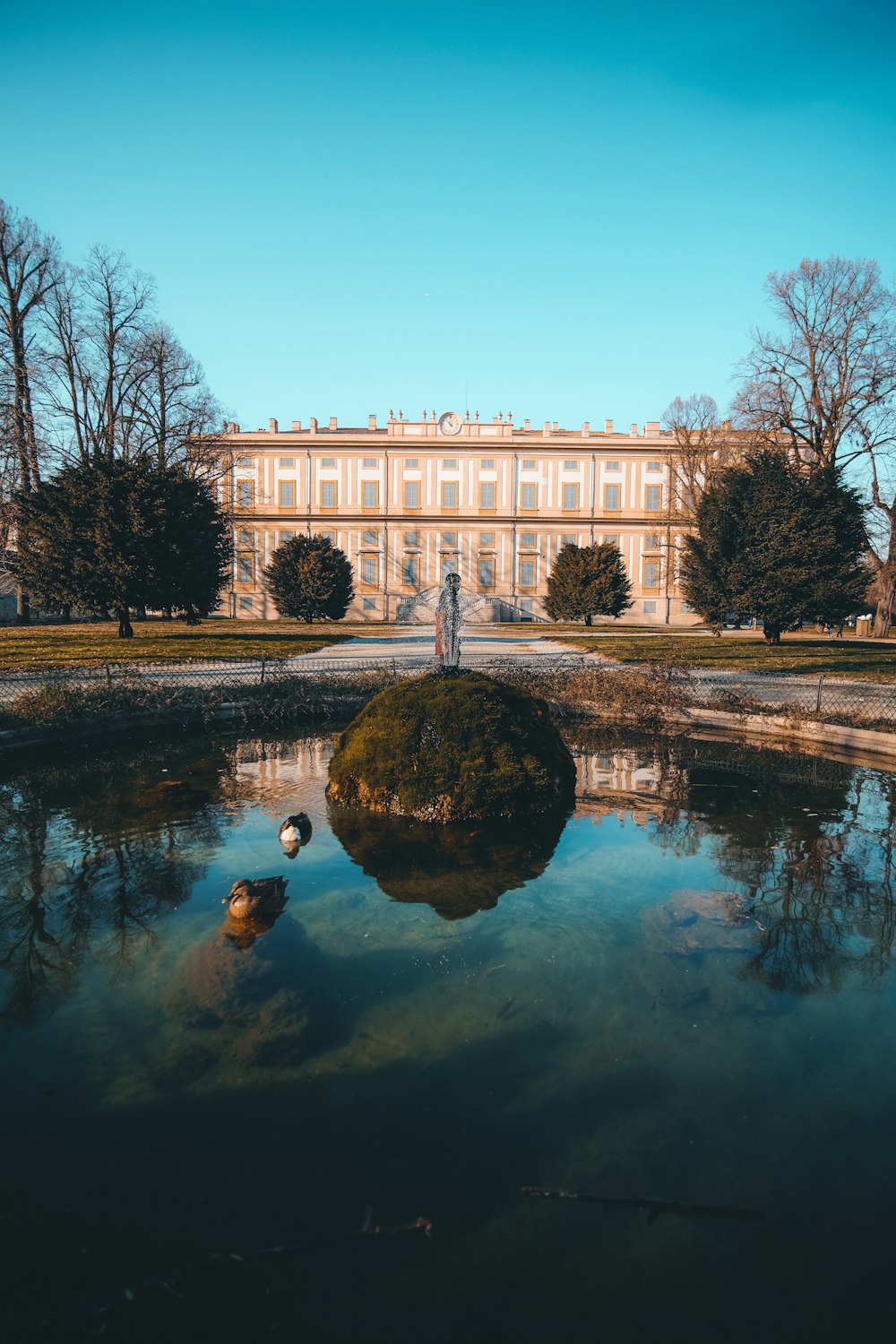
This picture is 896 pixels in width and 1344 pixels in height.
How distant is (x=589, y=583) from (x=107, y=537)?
21274 mm

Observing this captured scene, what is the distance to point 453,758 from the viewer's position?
5.66 meters

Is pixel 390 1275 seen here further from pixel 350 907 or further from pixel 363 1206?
pixel 350 907

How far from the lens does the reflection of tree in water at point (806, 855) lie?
3.66 m

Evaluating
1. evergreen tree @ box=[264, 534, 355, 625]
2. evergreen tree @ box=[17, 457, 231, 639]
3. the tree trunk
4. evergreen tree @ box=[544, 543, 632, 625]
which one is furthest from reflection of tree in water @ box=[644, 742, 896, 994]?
the tree trunk

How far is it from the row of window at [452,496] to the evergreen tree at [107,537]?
27507 millimetres

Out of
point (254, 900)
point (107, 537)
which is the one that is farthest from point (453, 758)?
point (107, 537)

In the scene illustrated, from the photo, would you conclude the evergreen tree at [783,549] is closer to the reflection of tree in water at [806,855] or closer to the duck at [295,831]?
the reflection of tree in water at [806,855]

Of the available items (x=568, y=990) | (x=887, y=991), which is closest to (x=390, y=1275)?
(x=568, y=990)

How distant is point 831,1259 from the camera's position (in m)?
2.01

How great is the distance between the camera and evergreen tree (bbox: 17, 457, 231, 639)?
1825 centimetres

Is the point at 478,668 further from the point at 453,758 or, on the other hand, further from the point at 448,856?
the point at 448,856

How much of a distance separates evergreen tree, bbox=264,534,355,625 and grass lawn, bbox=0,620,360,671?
→ 6877 millimetres

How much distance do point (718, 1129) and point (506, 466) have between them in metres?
46.1

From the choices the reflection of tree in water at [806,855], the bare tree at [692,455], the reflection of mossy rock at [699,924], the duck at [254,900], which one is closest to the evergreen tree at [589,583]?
the bare tree at [692,455]
